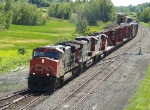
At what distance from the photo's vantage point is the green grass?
20050 millimetres

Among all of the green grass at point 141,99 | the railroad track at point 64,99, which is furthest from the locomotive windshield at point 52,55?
the green grass at point 141,99

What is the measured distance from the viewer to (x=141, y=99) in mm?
21750

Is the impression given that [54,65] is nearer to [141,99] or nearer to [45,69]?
[45,69]

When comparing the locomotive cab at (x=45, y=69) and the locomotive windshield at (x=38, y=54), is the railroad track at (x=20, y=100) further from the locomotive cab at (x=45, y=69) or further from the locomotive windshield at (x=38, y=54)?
the locomotive windshield at (x=38, y=54)

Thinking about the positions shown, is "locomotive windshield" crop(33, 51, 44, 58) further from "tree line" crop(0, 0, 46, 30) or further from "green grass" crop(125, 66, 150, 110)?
"tree line" crop(0, 0, 46, 30)

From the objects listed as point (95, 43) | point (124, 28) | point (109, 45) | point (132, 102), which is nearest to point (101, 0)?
point (124, 28)

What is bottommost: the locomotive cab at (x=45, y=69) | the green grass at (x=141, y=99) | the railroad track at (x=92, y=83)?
the railroad track at (x=92, y=83)

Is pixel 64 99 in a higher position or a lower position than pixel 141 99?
lower

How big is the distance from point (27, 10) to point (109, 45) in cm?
8382

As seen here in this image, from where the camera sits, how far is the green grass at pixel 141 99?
20050 mm

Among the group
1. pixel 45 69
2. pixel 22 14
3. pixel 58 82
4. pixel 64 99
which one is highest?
pixel 22 14

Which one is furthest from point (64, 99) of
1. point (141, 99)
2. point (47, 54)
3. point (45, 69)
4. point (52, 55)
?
point (141, 99)

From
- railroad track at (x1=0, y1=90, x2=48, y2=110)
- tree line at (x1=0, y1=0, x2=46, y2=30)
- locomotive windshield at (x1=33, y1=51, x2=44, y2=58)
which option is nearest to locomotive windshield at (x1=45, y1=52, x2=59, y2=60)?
locomotive windshield at (x1=33, y1=51, x2=44, y2=58)

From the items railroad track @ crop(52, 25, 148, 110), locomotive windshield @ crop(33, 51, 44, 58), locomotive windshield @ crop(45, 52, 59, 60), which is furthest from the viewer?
locomotive windshield @ crop(33, 51, 44, 58)
